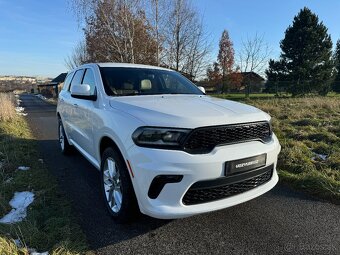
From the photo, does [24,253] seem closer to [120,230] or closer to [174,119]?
[120,230]

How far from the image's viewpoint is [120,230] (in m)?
3.16

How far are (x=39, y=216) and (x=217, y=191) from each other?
1988 millimetres

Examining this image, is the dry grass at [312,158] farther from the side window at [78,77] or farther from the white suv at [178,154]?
the side window at [78,77]

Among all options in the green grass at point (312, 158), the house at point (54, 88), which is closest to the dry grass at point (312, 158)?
the green grass at point (312, 158)

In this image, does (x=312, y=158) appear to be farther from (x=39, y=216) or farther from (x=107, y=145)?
(x=39, y=216)

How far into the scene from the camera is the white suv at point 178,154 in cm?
269

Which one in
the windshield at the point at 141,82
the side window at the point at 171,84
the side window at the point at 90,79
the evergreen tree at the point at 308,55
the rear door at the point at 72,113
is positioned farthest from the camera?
the evergreen tree at the point at 308,55

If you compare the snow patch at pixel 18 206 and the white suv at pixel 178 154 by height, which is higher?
the white suv at pixel 178 154

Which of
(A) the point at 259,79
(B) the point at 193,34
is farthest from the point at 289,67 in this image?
(B) the point at 193,34

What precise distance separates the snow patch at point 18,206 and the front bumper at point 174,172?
4.97 ft

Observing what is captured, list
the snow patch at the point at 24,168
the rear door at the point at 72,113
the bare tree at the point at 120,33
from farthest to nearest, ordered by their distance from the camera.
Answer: the bare tree at the point at 120,33, the snow patch at the point at 24,168, the rear door at the point at 72,113

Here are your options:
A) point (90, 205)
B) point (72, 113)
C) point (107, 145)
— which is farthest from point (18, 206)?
point (72, 113)

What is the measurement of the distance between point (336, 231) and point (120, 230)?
2268 millimetres

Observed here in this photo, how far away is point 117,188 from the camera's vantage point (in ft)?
10.7
